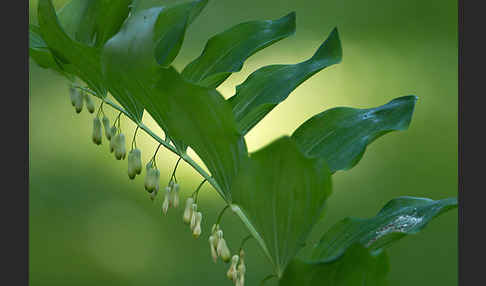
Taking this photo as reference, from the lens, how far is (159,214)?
7.59ft

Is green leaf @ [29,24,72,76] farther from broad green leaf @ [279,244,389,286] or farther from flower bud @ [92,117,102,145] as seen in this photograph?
broad green leaf @ [279,244,389,286]

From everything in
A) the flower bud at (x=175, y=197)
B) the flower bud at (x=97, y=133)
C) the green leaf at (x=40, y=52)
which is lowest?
the flower bud at (x=175, y=197)

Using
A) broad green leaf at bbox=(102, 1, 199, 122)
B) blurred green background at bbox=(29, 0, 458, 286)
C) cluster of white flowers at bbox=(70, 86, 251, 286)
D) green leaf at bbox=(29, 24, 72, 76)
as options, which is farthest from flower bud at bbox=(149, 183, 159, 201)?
blurred green background at bbox=(29, 0, 458, 286)

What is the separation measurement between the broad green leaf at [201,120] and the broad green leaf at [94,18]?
179 millimetres

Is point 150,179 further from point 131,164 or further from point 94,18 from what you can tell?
point 94,18

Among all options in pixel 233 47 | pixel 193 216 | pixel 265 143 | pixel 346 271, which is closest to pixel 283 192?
pixel 346 271

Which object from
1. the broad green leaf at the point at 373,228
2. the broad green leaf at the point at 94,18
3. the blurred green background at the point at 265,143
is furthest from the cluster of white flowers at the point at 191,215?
the blurred green background at the point at 265,143

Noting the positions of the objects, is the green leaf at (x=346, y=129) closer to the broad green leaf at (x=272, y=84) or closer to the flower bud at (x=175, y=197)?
the broad green leaf at (x=272, y=84)

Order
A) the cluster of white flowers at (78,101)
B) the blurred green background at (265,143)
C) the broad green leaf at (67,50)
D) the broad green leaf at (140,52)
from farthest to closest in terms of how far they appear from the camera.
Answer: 1. the blurred green background at (265,143)
2. the cluster of white flowers at (78,101)
3. the broad green leaf at (67,50)
4. the broad green leaf at (140,52)

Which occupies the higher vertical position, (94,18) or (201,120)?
(94,18)

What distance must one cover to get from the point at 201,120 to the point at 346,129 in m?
0.35

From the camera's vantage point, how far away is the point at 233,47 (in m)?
1.20

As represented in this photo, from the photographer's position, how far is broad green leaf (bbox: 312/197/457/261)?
3.61 ft

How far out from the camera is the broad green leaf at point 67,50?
1.00 meters
